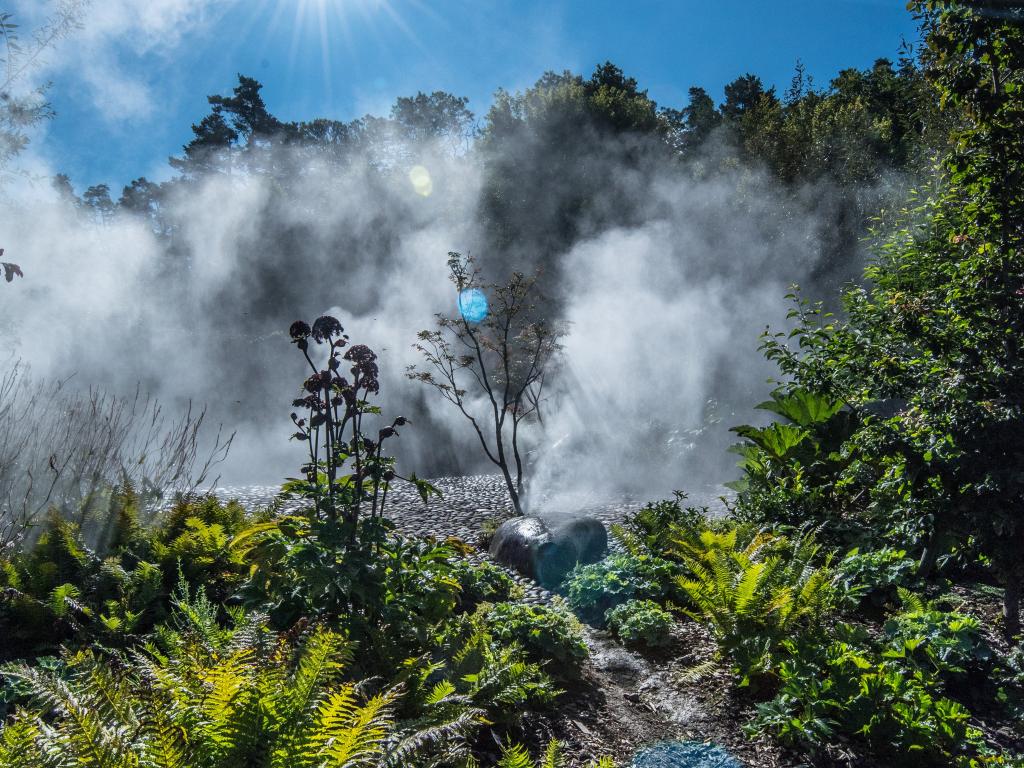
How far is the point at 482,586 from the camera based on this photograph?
400cm

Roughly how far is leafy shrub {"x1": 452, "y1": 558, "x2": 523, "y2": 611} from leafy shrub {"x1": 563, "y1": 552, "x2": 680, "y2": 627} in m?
0.42

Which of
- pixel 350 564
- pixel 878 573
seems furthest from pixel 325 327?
pixel 878 573

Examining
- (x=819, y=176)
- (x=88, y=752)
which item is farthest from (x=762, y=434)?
(x=819, y=176)

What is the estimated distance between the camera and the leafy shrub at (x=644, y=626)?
11.6 ft

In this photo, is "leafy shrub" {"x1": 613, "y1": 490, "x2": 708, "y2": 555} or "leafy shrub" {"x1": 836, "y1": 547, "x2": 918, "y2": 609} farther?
"leafy shrub" {"x1": 613, "y1": 490, "x2": 708, "y2": 555}

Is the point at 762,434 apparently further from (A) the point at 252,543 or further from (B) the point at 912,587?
(A) the point at 252,543

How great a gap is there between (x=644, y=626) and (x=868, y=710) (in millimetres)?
1357

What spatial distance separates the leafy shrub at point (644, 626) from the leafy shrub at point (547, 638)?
0.47 metres

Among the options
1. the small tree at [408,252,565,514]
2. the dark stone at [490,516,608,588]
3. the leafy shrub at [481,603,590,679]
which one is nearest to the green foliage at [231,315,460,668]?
the leafy shrub at [481,603,590,679]

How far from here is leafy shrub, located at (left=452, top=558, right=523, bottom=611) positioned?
12.6ft

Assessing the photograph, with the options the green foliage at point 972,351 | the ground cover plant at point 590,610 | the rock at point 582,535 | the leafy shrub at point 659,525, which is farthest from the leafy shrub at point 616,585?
the green foliage at point 972,351

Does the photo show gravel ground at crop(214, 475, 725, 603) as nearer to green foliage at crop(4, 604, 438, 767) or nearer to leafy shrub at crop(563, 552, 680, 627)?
leafy shrub at crop(563, 552, 680, 627)

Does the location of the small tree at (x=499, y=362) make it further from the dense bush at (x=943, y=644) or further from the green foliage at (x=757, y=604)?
the dense bush at (x=943, y=644)

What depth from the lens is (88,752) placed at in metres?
1.38
